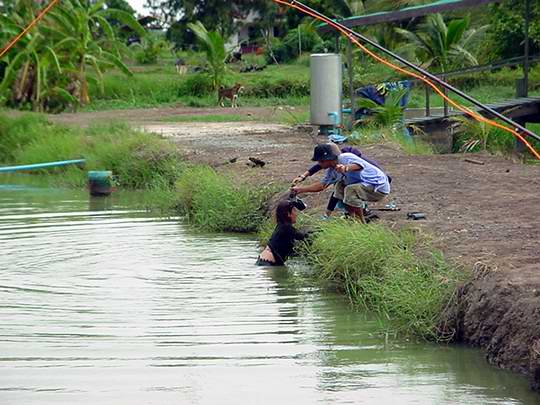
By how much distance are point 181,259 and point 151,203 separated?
12.9ft

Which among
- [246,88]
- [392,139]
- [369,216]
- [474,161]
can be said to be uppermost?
[246,88]

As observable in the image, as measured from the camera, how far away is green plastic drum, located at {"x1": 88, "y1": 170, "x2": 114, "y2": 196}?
1650 centimetres

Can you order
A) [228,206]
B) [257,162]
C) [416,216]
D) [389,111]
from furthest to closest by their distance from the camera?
1. [389,111]
2. [257,162]
3. [228,206]
4. [416,216]

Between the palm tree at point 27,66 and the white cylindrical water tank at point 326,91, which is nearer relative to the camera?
the white cylindrical water tank at point 326,91

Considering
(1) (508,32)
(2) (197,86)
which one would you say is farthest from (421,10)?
(2) (197,86)

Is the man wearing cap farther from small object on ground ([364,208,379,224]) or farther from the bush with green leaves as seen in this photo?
the bush with green leaves

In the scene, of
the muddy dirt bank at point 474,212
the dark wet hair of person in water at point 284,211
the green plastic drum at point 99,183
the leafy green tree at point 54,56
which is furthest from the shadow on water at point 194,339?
the leafy green tree at point 54,56

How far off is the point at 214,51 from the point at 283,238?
20011mm

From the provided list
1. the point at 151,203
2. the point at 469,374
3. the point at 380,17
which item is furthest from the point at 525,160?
the point at 469,374

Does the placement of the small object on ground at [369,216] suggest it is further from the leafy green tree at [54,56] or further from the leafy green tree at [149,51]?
the leafy green tree at [149,51]

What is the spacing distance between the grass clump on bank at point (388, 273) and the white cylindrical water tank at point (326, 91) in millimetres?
8488

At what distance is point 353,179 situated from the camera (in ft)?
35.0

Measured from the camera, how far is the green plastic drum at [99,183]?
54.1 ft

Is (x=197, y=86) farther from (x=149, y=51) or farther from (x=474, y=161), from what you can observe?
(x=474, y=161)
